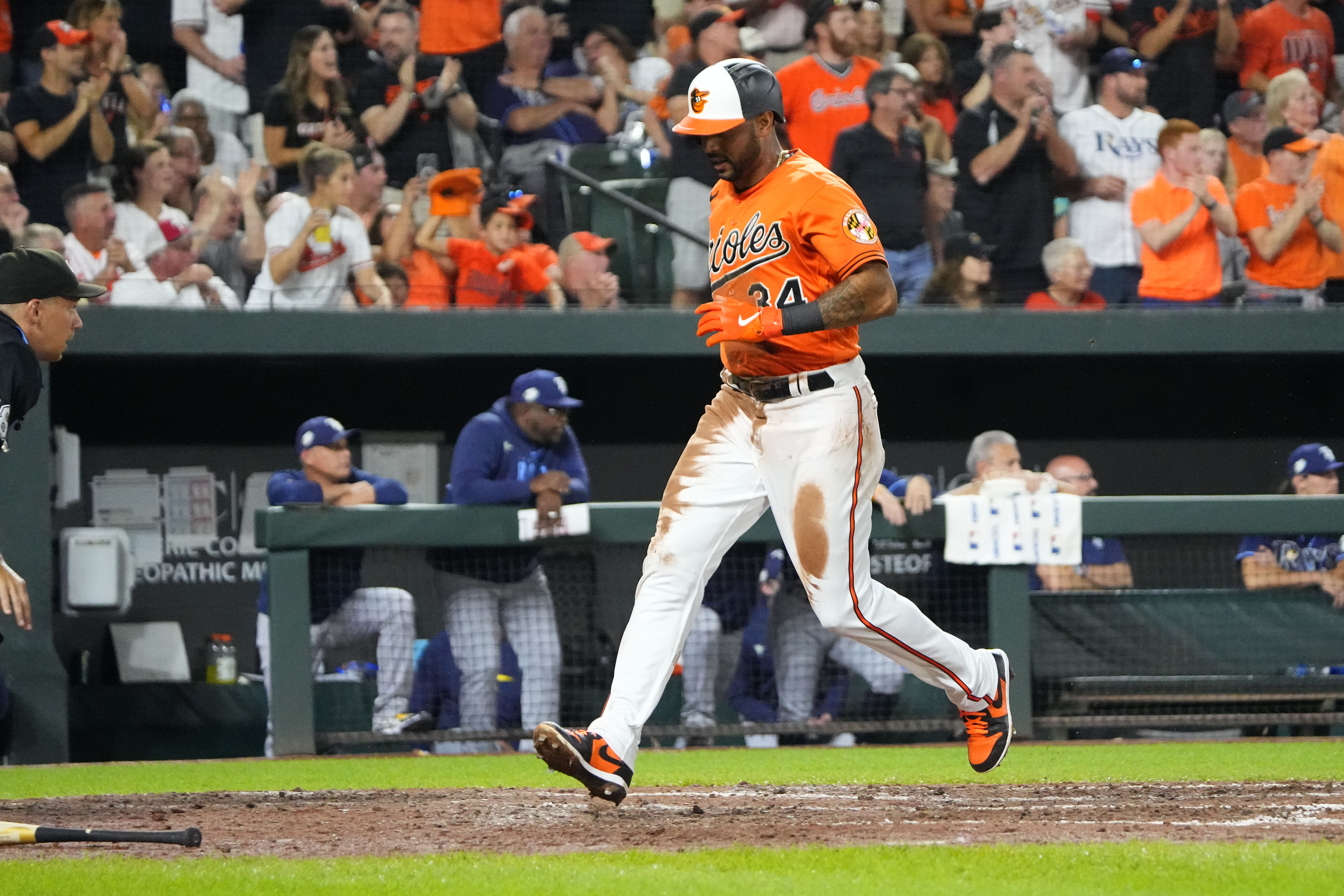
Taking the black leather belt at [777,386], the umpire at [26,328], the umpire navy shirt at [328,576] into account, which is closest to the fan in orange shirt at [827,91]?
the umpire navy shirt at [328,576]

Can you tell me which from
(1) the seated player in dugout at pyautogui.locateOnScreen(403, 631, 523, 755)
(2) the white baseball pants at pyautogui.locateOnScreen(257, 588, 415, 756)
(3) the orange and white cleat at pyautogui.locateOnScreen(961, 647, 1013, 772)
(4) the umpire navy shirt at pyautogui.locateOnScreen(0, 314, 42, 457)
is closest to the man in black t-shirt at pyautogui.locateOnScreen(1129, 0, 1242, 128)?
(1) the seated player in dugout at pyautogui.locateOnScreen(403, 631, 523, 755)

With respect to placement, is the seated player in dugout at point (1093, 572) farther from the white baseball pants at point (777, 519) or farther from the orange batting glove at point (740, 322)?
the orange batting glove at point (740, 322)

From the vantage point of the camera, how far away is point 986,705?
4531 mm

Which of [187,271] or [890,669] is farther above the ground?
[187,271]

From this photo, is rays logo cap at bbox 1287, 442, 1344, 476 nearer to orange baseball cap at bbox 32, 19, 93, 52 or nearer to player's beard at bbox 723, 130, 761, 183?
player's beard at bbox 723, 130, 761, 183

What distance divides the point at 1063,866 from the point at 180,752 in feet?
18.6

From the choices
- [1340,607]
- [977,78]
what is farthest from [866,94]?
[1340,607]

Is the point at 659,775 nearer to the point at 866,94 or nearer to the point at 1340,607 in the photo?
the point at 1340,607

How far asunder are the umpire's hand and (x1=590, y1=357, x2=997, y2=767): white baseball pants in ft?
4.75

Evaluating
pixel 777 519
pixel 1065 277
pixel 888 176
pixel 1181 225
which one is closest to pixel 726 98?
pixel 777 519

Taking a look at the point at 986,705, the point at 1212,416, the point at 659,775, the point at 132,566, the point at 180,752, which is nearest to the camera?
the point at 986,705

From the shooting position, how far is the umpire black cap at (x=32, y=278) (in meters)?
4.18

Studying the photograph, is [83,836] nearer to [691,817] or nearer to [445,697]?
[691,817]

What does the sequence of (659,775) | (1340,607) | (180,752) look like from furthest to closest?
(180,752) < (1340,607) < (659,775)
